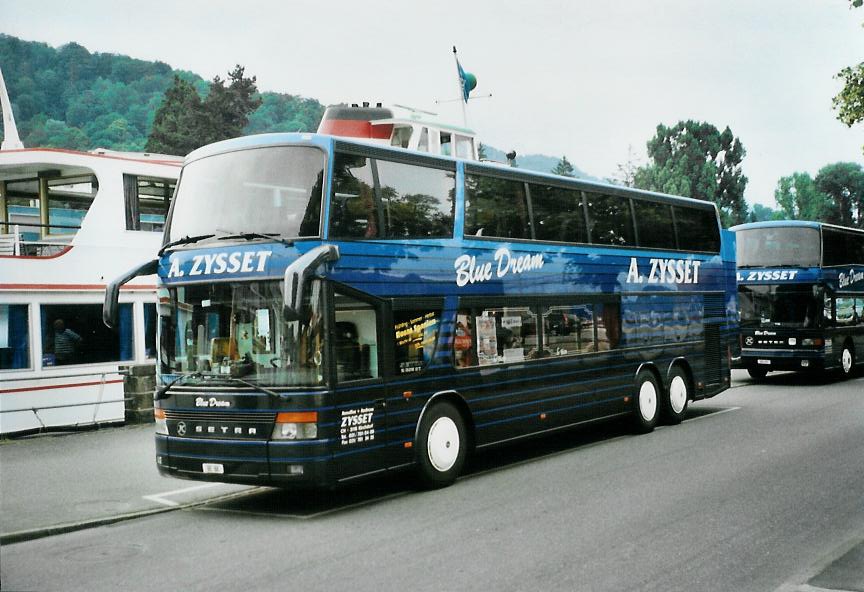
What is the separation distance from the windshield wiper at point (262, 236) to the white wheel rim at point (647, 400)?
7.71 metres

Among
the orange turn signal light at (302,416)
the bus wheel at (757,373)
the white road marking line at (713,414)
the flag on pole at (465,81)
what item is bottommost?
the white road marking line at (713,414)

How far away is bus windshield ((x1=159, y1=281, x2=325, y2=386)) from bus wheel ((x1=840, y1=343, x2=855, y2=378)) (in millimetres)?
18315

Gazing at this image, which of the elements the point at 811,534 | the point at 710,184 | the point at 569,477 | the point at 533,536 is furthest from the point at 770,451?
the point at 710,184

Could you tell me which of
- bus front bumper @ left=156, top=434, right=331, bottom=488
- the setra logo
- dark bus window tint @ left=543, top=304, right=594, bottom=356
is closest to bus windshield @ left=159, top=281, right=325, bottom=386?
the setra logo

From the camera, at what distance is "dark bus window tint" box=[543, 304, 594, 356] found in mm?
12523

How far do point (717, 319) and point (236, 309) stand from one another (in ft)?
35.8

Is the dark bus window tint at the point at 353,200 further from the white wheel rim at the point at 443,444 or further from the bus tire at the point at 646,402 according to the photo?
the bus tire at the point at 646,402

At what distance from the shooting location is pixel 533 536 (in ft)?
25.9

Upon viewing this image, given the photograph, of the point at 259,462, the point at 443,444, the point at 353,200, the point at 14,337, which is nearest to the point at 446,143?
the point at 14,337

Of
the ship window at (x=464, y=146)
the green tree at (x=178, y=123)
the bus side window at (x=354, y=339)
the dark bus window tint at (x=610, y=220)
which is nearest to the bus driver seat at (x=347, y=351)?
the bus side window at (x=354, y=339)

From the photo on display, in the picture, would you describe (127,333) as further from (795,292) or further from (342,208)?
(795,292)

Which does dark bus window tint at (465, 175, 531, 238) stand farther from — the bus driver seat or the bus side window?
the bus driver seat

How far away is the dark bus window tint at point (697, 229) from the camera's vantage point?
1616 centimetres

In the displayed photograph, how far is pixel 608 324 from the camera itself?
13852 millimetres
